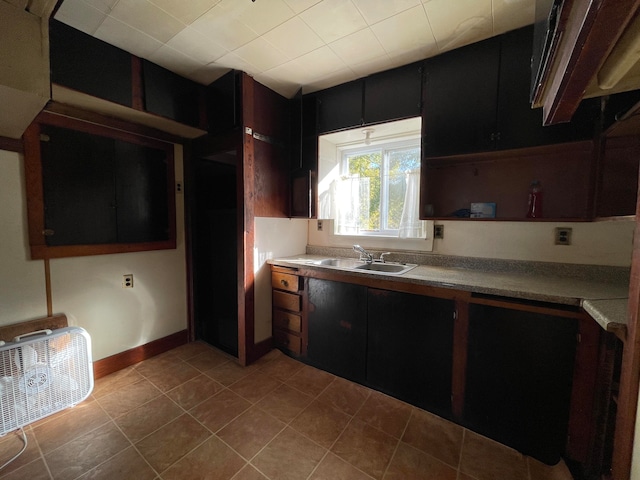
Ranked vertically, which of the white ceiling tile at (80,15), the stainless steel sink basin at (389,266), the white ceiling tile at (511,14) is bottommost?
the stainless steel sink basin at (389,266)

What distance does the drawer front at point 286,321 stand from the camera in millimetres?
2236

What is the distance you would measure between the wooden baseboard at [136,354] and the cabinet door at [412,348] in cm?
193

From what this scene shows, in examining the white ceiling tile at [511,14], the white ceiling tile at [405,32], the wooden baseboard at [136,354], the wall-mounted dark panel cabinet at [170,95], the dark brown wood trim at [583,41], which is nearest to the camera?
the dark brown wood trim at [583,41]

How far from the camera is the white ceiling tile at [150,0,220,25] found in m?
1.35

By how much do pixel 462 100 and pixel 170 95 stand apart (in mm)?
2198

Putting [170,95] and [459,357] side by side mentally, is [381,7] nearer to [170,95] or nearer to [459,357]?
[170,95]

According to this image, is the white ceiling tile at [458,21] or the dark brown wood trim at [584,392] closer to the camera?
the dark brown wood trim at [584,392]

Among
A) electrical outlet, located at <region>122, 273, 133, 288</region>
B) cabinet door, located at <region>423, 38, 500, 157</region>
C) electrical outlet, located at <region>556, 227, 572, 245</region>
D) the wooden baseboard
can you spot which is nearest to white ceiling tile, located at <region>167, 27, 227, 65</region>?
cabinet door, located at <region>423, 38, 500, 157</region>

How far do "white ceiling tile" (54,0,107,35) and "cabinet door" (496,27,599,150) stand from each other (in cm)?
242

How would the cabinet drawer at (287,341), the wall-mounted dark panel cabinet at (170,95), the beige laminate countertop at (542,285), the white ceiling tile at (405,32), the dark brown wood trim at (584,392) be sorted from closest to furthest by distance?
the beige laminate countertop at (542,285) → the dark brown wood trim at (584,392) → the white ceiling tile at (405,32) → the wall-mounted dark panel cabinet at (170,95) → the cabinet drawer at (287,341)

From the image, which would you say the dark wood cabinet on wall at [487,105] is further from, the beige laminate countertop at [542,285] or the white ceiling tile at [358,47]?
the beige laminate countertop at [542,285]

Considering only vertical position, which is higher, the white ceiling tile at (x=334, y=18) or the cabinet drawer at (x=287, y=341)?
the white ceiling tile at (x=334, y=18)

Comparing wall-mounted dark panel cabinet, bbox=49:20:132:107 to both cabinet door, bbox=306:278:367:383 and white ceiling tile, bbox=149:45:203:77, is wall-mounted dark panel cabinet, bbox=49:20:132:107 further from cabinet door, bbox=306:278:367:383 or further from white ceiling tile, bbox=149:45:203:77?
cabinet door, bbox=306:278:367:383

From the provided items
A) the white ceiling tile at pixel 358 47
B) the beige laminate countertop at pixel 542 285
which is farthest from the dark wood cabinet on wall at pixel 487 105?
the beige laminate countertop at pixel 542 285
